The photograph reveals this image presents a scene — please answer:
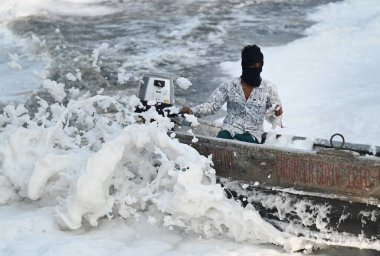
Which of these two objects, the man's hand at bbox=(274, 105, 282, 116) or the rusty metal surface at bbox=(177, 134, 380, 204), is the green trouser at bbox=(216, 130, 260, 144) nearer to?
the man's hand at bbox=(274, 105, 282, 116)

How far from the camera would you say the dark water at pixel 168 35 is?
12.6 meters

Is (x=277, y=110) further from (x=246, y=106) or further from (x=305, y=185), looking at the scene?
(x=305, y=185)

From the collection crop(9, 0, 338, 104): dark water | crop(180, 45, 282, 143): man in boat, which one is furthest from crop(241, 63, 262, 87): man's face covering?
crop(9, 0, 338, 104): dark water

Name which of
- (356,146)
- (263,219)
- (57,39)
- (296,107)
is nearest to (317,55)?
(296,107)

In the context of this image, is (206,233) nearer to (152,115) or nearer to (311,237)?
(311,237)

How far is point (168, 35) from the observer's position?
52.4 feet

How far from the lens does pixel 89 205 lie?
5422mm

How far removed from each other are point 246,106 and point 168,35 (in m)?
9.99

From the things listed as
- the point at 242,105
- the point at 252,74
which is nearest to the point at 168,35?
the point at 242,105

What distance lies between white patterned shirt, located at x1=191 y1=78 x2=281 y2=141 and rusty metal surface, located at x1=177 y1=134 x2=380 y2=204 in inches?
26.7

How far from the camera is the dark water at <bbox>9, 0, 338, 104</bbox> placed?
12625 mm

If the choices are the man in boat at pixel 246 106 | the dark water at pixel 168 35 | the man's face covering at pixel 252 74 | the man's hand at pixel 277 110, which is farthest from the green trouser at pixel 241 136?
the dark water at pixel 168 35

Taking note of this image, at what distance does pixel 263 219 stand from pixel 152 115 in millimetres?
1398

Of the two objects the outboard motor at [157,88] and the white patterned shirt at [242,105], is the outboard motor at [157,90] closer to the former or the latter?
the outboard motor at [157,88]
